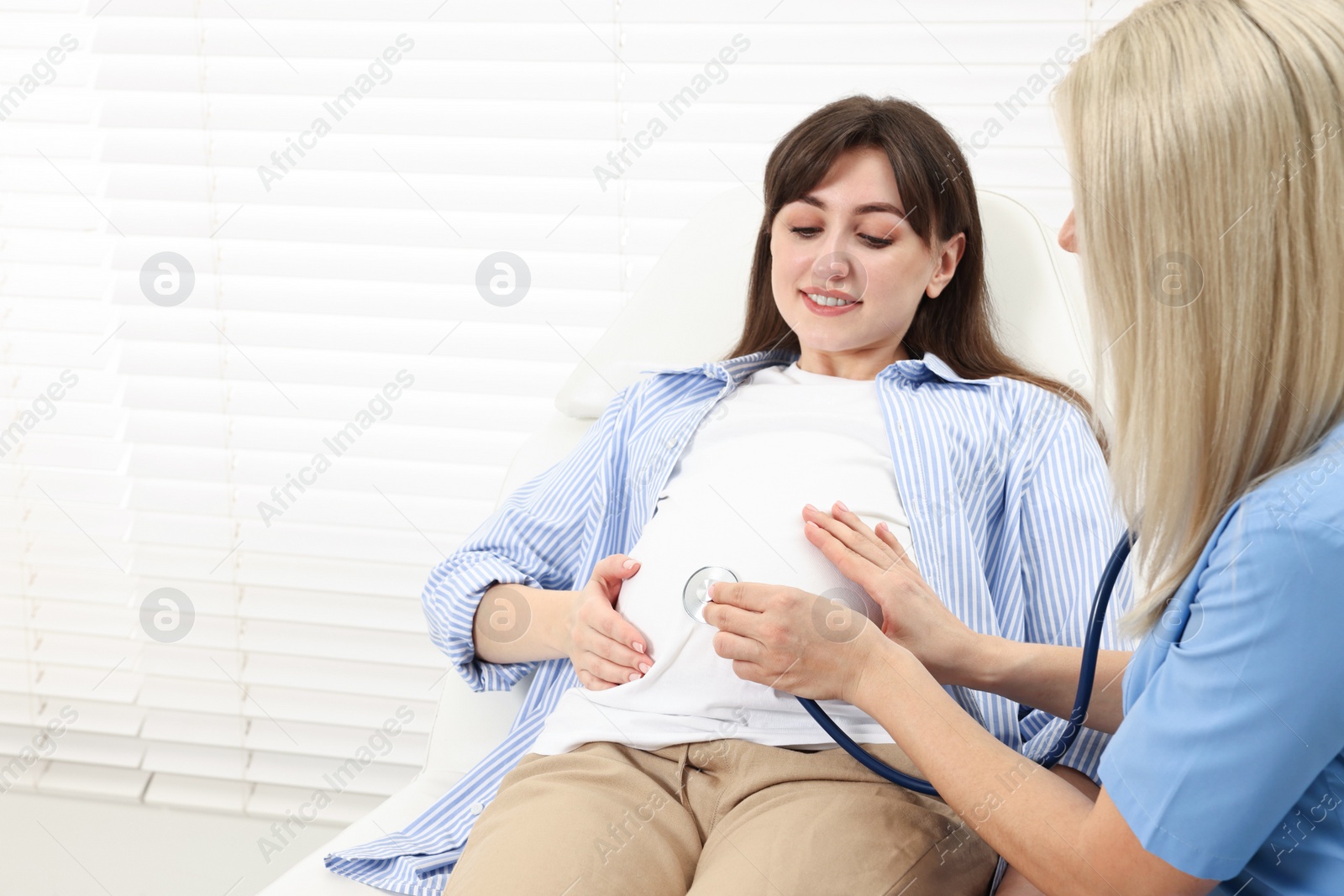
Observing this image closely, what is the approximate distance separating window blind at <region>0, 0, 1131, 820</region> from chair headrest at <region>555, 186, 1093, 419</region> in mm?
241

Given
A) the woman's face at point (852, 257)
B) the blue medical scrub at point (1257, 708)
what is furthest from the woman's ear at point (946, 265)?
the blue medical scrub at point (1257, 708)

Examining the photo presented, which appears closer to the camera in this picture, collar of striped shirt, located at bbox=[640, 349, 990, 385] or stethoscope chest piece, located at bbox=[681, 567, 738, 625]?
stethoscope chest piece, located at bbox=[681, 567, 738, 625]

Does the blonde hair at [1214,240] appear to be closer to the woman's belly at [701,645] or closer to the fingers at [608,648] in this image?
the woman's belly at [701,645]

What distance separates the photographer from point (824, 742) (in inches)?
39.0

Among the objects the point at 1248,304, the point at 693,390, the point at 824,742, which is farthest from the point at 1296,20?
the point at 693,390

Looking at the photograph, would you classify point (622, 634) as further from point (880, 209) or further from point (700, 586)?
point (880, 209)

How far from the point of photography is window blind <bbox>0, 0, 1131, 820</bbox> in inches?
69.1

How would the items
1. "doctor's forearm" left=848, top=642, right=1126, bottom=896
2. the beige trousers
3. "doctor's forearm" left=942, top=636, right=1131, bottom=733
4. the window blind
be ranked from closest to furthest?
"doctor's forearm" left=848, top=642, right=1126, bottom=896 → the beige trousers → "doctor's forearm" left=942, top=636, right=1131, bottom=733 → the window blind

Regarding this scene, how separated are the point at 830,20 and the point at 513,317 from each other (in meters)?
0.74

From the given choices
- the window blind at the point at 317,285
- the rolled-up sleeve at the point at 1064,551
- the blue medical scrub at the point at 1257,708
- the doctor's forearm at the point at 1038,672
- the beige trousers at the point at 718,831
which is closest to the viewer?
the blue medical scrub at the point at 1257,708

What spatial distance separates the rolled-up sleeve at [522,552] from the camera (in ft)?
4.12

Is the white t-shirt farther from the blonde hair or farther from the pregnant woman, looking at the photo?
the blonde hair

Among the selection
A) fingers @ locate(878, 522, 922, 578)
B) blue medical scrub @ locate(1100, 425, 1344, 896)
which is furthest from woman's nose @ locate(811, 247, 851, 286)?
blue medical scrub @ locate(1100, 425, 1344, 896)

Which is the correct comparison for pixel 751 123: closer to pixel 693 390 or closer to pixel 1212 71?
pixel 693 390
